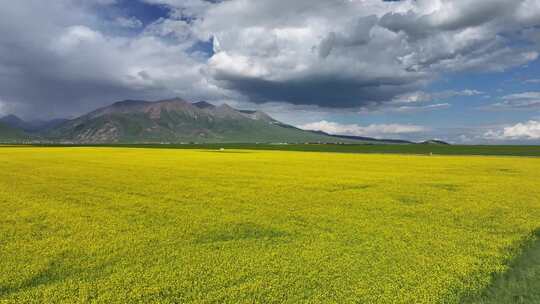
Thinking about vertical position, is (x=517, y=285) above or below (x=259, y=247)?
below

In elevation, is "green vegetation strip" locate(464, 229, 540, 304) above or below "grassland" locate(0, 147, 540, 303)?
below

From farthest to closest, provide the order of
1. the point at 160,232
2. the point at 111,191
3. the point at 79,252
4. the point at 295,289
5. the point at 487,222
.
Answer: the point at 111,191
the point at 487,222
the point at 160,232
the point at 79,252
the point at 295,289

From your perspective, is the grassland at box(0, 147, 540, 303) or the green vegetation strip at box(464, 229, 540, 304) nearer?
the grassland at box(0, 147, 540, 303)

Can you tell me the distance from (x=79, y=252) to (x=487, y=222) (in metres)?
16.3

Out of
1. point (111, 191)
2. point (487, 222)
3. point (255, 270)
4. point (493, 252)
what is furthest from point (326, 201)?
point (111, 191)

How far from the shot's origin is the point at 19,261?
9.45 metres

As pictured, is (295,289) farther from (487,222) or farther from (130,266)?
(487,222)

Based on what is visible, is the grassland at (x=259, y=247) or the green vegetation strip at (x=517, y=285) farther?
the green vegetation strip at (x=517, y=285)

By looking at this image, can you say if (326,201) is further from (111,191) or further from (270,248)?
(111,191)

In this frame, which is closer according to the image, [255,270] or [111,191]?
[255,270]

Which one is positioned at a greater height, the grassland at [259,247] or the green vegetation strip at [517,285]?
the grassland at [259,247]

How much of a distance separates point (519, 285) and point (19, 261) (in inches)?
554

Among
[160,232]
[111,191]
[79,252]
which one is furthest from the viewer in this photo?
[111,191]

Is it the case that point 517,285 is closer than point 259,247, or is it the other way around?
point 517,285
